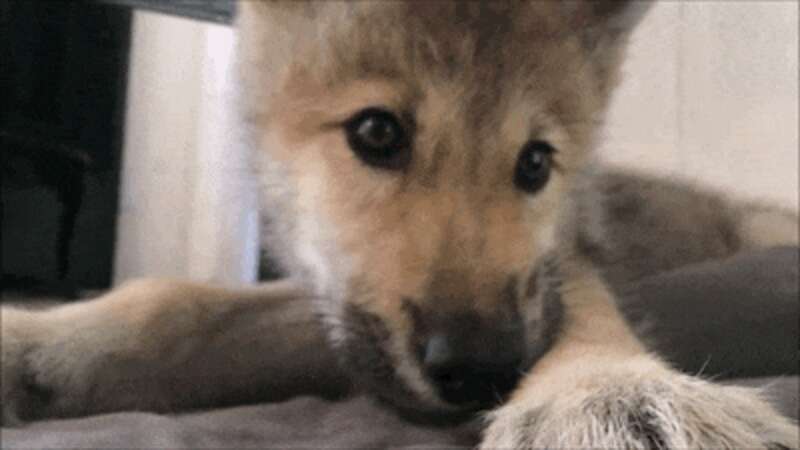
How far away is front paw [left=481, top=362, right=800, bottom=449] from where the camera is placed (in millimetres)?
898

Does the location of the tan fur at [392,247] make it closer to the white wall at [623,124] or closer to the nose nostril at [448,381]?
the nose nostril at [448,381]

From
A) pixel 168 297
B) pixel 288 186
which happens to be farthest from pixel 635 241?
pixel 168 297

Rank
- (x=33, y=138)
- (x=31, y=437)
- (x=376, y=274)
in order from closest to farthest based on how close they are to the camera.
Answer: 1. (x=31, y=437)
2. (x=376, y=274)
3. (x=33, y=138)

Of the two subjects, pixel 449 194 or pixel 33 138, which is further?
pixel 33 138

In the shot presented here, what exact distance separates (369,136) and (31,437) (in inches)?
23.4

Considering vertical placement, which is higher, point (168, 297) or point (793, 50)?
point (793, 50)

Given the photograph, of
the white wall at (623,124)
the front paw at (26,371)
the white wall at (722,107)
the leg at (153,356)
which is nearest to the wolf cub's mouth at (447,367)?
the leg at (153,356)

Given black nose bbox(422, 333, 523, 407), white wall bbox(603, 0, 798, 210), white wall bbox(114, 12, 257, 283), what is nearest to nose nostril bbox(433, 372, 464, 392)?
black nose bbox(422, 333, 523, 407)

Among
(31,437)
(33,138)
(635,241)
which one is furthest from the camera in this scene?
(33,138)

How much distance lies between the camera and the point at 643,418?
0.92 m

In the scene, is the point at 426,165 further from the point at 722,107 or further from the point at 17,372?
the point at 722,107

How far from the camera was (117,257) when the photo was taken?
11.5ft

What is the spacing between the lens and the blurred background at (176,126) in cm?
249

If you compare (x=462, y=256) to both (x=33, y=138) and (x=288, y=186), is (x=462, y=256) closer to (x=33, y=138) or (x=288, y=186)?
(x=288, y=186)
